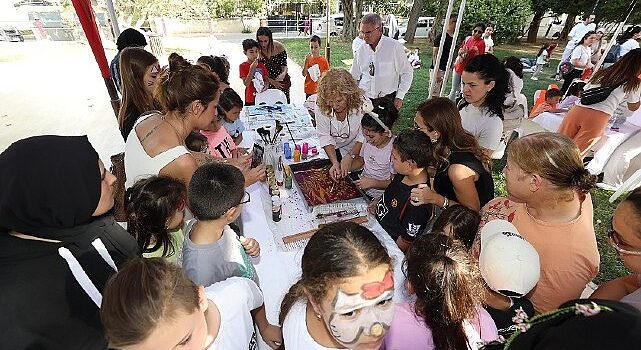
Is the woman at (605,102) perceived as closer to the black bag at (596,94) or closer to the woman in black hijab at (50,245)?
the black bag at (596,94)

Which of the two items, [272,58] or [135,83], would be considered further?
[272,58]

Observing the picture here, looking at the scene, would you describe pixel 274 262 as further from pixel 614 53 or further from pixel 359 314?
pixel 614 53

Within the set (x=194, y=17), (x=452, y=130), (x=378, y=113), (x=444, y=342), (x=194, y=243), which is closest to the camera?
(x=444, y=342)

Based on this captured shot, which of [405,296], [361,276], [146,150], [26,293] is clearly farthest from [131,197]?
[405,296]

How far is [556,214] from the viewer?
1.60 meters

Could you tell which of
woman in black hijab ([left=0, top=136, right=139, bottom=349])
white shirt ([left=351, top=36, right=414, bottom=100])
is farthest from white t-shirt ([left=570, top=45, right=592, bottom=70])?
woman in black hijab ([left=0, top=136, right=139, bottom=349])

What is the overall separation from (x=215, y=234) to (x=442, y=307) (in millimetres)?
1033

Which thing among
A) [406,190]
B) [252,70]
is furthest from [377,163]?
[252,70]

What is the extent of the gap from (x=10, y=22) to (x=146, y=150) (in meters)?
21.0

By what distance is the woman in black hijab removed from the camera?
3.67 feet

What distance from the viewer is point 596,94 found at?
11.7ft

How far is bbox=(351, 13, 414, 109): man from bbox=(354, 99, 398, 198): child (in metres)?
1.69

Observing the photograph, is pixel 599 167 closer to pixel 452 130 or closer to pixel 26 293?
pixel 452 130

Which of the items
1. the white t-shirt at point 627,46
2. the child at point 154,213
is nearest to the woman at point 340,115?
the child at point 154,213
